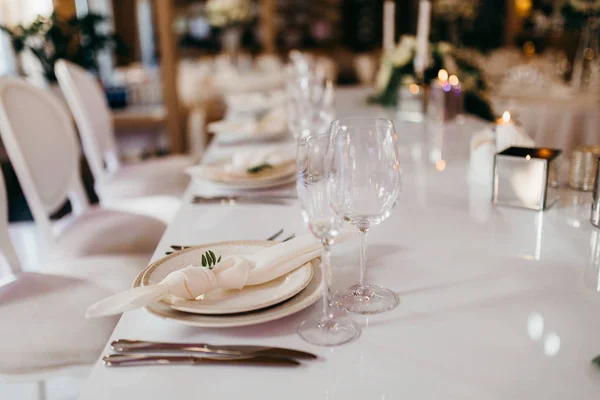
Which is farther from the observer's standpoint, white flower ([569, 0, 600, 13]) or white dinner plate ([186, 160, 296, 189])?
white flower ([569, 0, 600, 13])

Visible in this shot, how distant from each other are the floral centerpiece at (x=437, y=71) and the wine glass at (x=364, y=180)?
1447 mm

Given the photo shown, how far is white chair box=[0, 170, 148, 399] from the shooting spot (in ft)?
3.66

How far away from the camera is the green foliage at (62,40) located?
3590mm

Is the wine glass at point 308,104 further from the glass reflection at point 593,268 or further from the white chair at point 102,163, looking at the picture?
the glass reflection at point 593,268

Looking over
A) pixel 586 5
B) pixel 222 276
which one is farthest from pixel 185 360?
pixel 586 5

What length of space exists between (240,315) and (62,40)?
3.46 metres

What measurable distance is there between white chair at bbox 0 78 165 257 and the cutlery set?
38.3 inches

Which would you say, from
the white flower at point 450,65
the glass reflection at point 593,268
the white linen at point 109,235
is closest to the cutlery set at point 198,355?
the glass reflection at point 593,268

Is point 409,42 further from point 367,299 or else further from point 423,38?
point 367,299

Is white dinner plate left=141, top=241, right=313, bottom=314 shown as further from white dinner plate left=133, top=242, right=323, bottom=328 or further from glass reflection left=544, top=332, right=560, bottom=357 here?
glass reflection left=544, top=332, right=560, bottom=357

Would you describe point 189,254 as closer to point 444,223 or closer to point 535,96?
point 444,223

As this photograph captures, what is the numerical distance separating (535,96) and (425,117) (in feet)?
3.70

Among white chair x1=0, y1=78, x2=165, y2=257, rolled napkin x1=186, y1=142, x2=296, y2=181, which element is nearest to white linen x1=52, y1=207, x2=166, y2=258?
white chair x1=0, y1=78, x2=165, y2=257

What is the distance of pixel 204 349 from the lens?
28.1 inches
